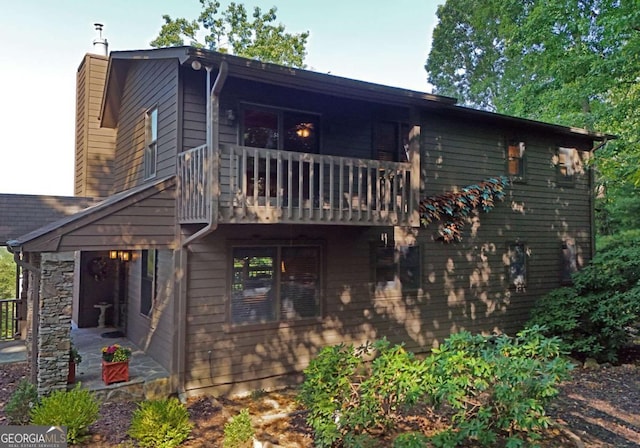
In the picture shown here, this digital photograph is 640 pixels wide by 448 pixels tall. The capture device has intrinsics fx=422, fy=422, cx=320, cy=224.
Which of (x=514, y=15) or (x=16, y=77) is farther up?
(x=16, y=77)

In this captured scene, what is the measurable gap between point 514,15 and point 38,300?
46.2ft

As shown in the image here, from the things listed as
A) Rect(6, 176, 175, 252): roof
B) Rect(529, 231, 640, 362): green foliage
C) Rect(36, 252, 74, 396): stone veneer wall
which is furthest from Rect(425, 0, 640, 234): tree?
Rect(36, 252, 74, 396): stone veneer wall

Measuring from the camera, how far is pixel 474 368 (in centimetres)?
481

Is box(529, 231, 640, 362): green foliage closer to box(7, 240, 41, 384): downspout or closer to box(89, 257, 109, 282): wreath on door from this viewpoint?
box(7, 240, 41, 384): downspout

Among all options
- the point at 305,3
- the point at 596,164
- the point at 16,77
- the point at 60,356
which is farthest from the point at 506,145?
the point at 16,77

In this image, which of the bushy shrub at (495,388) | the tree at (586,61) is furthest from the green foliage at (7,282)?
the tree at (586,61)

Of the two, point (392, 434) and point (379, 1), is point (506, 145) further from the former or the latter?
point (379, 1)

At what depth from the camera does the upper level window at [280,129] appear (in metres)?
7.76

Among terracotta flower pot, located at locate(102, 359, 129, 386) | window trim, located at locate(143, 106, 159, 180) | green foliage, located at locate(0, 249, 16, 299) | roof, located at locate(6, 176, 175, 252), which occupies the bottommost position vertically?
green foliage, located at locate(0, 249, 16, 299)

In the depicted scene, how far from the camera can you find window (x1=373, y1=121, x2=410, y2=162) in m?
9.24

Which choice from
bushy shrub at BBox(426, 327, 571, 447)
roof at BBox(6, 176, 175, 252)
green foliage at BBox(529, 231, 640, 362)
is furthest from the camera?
green foliage at BBox(529, 231, 640, 362)

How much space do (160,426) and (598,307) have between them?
9779mm

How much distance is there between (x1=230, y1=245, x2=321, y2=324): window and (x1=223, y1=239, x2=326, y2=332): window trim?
3cm

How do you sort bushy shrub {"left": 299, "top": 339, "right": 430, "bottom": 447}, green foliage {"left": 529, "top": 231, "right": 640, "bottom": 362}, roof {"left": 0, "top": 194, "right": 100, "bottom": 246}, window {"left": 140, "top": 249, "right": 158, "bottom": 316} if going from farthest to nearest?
1. green foliage {"left": 529, "top": 231, "right": 640, "bottom": 362}
2. roof {"left": 0, "top": 194, "right": 100, "bottom": 246}
3. window {"left": 140, "top": 249, "right": 158, "bottom": 316}
4. bushy shrub {"left": 299, "top": 339, "right": 430, "bottom": 447}
